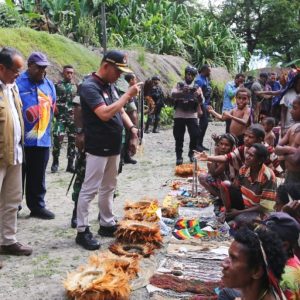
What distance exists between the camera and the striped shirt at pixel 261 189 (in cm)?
480

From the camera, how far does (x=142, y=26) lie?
20.2 metres

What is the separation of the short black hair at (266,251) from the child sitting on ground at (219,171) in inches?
135

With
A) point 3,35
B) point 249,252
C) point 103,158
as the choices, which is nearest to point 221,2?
point 3,35

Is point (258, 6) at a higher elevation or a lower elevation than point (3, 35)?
higher

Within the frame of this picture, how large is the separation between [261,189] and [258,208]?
7.6 inches

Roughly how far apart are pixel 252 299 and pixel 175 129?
6.56 meters

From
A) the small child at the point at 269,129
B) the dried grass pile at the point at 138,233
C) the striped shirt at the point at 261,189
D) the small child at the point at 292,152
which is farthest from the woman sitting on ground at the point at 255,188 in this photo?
the small child at the point at 269,129

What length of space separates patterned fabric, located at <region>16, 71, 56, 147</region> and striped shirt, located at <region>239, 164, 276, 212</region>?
2268 millimetres

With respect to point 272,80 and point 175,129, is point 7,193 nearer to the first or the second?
point 175,129

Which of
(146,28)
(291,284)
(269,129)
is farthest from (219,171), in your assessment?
(146,28)

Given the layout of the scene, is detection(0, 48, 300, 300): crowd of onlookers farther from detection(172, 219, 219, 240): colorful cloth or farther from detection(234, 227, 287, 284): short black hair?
detection(172, 219, 219, 240): colorful cloth

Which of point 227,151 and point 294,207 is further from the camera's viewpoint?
point 227,151

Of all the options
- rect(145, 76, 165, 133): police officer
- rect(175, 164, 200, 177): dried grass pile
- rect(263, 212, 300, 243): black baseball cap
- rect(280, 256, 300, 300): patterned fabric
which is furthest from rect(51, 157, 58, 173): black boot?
rect(145, 76, 165, 133): police officer

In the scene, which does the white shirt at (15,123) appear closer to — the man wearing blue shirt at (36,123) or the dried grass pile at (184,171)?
the man wearing blue shirt at (36,123)
